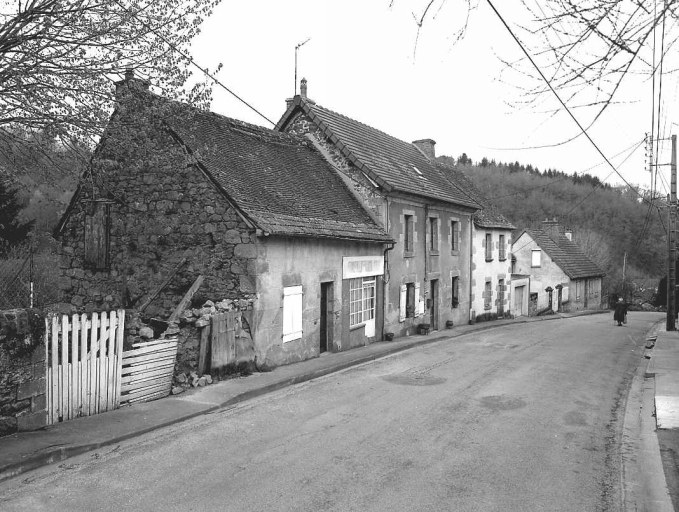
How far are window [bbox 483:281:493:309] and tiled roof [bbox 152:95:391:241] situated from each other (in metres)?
12.7

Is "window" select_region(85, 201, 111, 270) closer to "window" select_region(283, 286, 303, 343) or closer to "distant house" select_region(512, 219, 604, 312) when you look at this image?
"window" select_region(283, 286, 303, 343)

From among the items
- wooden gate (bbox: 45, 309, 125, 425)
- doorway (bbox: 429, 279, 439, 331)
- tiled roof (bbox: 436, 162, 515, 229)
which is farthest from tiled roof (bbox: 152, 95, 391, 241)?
tiled roof (bbox: 436, 162, 515, 229)

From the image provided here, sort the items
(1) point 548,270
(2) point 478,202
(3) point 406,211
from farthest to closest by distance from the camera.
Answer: (1) point 548,270 < (2) point 478,202 < (3) point 406,211

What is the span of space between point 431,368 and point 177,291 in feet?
21.1

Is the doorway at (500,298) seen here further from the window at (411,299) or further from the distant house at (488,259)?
the window at (411,299)

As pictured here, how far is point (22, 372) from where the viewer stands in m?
7.14

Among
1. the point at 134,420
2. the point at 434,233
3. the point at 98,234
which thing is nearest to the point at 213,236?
the point at 98,234

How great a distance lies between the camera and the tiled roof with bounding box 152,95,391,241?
1325 centimetres

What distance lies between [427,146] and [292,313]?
18043mm

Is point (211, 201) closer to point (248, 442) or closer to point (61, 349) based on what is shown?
point (61, 349)

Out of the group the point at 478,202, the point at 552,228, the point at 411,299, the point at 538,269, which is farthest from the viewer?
the point at 552,228

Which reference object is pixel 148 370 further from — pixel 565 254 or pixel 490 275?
pixel 565 254

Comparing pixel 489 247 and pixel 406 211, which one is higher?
pixel 406 211

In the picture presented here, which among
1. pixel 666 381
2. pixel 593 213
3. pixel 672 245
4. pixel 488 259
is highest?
pixel 593 213
